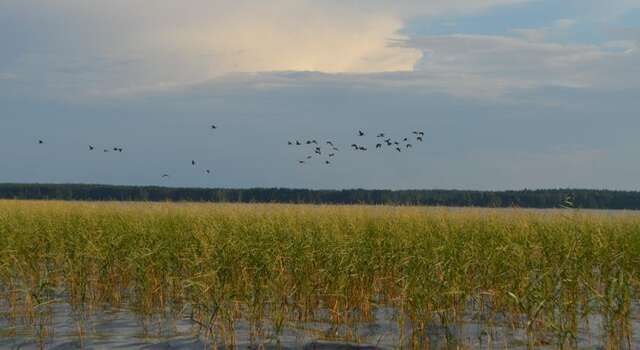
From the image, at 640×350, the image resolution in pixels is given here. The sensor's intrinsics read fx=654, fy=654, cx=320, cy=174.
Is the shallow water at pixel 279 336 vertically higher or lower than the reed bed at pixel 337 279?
lower

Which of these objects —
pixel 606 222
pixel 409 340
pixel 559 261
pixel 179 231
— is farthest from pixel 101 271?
pixel 606 222

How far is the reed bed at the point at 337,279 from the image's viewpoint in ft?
22.6

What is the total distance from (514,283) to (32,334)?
593 cm

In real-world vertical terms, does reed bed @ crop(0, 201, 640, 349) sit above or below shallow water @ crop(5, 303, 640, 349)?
above

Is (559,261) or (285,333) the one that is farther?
(559,261)

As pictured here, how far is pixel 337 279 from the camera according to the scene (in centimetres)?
870

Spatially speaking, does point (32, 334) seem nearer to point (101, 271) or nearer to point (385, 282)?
point (101, 271)

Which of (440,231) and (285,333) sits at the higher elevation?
(440,231)

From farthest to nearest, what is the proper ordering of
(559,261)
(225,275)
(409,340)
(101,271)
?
(559,261) → (101,271) → (225,275) → (409,340)

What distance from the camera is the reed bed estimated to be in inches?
271

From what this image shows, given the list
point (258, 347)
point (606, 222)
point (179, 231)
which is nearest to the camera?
point (258, 347)

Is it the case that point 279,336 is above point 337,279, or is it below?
below

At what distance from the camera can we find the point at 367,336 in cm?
744

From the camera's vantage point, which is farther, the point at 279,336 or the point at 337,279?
the point at 337,279
